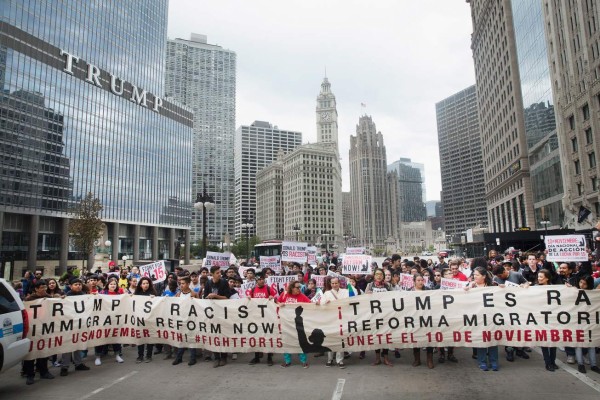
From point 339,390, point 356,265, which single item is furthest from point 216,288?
point 356,265

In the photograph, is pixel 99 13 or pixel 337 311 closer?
pixel 337 311

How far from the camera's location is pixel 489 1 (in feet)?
301

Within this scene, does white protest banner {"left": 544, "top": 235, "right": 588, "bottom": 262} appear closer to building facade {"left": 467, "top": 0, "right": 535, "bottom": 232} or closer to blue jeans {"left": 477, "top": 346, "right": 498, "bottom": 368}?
blue jeans {"left": 477, "top": 346, "right": 498, "bottom": 368}

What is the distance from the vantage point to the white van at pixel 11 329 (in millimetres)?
7441

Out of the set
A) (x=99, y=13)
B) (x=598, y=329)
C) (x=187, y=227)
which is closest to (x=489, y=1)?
(x=99, y=13)

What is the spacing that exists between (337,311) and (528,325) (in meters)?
4.12

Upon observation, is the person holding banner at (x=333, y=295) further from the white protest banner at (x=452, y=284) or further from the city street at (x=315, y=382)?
the white protest banner at (x=452, y=284)

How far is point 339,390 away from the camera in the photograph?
777 centimetres

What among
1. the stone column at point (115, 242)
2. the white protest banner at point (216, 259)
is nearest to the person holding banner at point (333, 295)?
the white protest banner at point (216, 259)

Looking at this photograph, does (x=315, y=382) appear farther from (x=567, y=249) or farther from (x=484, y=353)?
(x=567, y=249)

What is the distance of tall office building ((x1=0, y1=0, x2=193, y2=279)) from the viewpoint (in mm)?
70812

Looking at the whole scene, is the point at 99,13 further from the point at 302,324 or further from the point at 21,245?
the point at 302,324

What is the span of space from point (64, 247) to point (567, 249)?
276 ft

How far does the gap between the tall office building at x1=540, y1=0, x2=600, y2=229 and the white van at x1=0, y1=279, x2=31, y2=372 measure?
2052 inches
